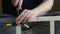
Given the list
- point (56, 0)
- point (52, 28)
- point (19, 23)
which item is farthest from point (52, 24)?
point (56, 0)

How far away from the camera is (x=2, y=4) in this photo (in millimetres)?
798

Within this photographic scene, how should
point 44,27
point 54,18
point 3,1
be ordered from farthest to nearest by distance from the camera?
point 3,1, point 44,27, point 54,18

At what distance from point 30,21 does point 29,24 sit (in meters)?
0.02

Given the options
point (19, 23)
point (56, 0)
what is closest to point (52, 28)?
point (19, 23)

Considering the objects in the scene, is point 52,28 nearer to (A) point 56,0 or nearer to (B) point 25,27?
(B) point 25,27

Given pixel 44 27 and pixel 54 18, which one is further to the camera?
pixel 44 27

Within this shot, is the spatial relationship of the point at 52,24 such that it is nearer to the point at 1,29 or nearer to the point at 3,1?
the point at 1,29

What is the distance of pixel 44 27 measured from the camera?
594mm

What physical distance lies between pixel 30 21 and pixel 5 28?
0.11 m

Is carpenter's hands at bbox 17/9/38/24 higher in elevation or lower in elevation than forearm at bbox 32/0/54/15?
lower

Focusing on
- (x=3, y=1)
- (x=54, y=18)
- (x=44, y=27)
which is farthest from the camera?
(x=3, y=1)

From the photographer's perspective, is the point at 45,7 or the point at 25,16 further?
the point at 45,7

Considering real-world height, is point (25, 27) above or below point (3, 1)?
below

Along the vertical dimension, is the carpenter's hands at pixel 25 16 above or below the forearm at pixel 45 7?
below
